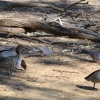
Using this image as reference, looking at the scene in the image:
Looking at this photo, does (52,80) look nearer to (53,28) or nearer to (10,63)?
(10,63)

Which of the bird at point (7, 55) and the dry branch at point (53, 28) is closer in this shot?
the bird at point (7, 55)

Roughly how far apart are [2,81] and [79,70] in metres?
1.97

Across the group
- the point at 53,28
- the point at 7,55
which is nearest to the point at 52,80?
the point at 7,55

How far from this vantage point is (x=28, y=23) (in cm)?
1226

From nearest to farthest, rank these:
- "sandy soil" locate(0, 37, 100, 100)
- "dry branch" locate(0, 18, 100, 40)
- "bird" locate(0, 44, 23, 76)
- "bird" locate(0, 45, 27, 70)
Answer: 1. "sandy soil" locate(0, 37, 100, 100)
2. "bird" locate(0, 44, 23, 76)
3. "bird" locate(0, 45, 27, 70)
4. "dry branch" locate(0, 18, 100, 40)

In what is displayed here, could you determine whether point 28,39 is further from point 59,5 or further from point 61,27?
point 59,5

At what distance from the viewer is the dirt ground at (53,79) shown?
7633mm

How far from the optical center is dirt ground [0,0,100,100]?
763cm

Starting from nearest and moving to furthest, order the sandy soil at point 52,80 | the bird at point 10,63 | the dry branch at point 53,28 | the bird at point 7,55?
1. the sandy soil at point 52,80
2. the bird at point 10,63
3. the bird at point 7,55
4. the dry branch at point 53,28

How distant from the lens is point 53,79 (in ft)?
28.6

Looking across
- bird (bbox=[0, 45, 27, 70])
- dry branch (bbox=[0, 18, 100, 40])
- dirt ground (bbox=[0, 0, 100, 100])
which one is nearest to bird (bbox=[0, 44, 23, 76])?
dirt ground (bbox=[0, 0, 100, 100])

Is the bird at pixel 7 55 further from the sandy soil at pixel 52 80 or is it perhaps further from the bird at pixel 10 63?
the bird at pixel 10 63

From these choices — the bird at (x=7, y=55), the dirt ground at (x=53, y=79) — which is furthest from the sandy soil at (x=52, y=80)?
the bird at (x=7, y=55)

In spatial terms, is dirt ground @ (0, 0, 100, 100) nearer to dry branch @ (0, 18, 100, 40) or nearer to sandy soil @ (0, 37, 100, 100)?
sandy soil @ (0, 37, 100, 100)
